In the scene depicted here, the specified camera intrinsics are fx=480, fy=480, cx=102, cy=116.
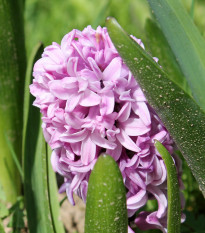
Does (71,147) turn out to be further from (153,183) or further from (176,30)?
(176,30)

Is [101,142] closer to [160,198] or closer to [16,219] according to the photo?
[160,198]

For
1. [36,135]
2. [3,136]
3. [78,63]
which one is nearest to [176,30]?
[78,63]

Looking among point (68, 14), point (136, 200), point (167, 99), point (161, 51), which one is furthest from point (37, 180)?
point (68, 14)

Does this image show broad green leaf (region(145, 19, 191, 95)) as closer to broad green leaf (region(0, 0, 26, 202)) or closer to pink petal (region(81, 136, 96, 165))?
broad green leaf (region(0, 0, 26, 202))

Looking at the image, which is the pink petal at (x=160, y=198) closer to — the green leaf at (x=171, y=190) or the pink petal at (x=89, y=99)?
the green leaf at (x=171, y=190)

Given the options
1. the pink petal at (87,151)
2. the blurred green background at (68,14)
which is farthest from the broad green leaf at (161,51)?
the blurred green background at (68,14)

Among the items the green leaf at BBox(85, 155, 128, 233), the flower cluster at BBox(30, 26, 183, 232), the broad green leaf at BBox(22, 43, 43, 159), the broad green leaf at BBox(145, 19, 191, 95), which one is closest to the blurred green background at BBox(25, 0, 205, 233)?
the broad green leaf at BBox(145, 19, 191, 95)
